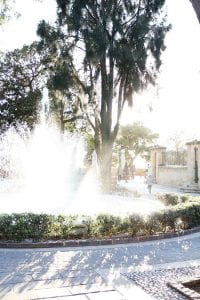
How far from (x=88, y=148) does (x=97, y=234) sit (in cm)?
3648

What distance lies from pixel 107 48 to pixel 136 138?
27569 mm

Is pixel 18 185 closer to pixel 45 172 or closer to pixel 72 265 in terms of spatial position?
pixel 45 172

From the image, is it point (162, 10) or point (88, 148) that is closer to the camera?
point (162, 10)

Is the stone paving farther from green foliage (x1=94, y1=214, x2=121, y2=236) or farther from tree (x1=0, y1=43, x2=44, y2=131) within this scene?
tree (x1=0, y1=43, x2=44, y2=131)

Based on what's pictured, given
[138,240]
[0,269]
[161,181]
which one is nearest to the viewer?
[0,269]

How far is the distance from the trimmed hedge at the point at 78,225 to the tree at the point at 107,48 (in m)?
12.8

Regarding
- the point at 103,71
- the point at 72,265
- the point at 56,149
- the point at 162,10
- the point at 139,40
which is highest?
the point at 162,10

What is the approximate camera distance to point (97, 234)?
30.7 feet

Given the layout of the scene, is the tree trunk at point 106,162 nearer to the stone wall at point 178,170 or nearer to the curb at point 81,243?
the stone wall at point 178,170

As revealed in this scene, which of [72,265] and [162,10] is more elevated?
[162,10]

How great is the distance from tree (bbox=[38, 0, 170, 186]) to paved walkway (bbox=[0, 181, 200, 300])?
14.2 meters

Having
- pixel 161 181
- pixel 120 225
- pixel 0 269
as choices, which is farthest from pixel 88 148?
pixel 0 269

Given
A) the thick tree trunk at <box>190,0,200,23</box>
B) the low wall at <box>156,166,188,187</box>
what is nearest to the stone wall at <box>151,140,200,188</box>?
the low wall at <box>156,166,188,187</box>

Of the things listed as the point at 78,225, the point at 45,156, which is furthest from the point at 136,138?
the point at 78,225
